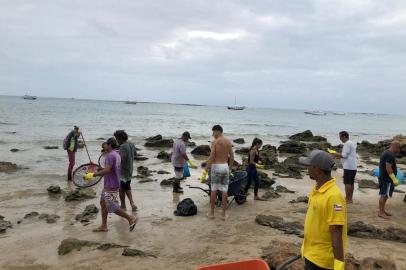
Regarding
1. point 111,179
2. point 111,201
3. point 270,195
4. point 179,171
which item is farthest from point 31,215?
point 270,195

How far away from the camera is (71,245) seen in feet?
24.0

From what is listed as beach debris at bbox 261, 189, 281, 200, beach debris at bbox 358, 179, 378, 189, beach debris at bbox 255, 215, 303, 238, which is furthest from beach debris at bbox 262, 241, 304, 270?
beach debris at bbox 358, 179, 378, 189

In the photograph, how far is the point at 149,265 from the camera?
6496 millimetres

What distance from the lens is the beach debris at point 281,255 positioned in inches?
204

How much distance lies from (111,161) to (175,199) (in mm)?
4208

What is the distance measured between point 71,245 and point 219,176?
3483 millimetres

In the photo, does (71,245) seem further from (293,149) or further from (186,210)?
(293,149)

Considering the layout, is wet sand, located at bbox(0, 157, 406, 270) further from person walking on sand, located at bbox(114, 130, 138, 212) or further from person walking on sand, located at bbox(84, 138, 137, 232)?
person walking on sand, located at bbox(114, 130, 138, 212)

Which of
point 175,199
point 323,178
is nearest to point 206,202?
point 175,199

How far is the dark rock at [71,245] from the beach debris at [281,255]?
330 centimetres

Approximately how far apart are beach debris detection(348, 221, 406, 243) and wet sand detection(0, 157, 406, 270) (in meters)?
0.23

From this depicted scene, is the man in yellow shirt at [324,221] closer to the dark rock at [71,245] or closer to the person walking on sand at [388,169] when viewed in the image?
the dark rock at [71,245]

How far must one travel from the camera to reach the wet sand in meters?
6.75

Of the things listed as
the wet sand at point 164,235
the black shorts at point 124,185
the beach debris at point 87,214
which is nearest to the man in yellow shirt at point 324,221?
the wet sand at point 164,235
